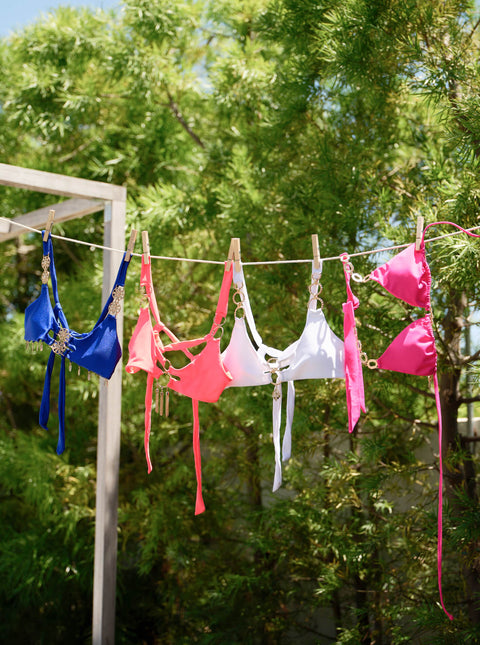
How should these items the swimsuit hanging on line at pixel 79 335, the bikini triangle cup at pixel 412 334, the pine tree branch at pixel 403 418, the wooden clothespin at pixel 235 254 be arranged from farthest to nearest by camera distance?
the pine tree branch at pixel 403 418, the swimsuit hanging on line at pixel 79 335, the wooden clothespin at pixel 235 254, the bikini triangle cup at pixel 412 334

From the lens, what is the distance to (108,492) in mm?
2619

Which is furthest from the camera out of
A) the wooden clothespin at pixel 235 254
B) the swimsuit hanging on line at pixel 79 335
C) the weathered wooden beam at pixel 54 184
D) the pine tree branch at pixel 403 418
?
the pine tree branch at pixel 403 418

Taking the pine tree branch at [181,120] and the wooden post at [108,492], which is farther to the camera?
the pine tree branch at [181,120]

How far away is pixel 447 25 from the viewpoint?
249 centimetres

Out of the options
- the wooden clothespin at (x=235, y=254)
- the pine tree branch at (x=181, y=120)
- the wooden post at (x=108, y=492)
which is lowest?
the wooden post at (x=108, y=492)

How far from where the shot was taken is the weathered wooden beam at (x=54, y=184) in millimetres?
2428

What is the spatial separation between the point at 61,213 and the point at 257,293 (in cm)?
94

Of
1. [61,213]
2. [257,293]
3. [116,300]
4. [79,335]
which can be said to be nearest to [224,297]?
[116,300]

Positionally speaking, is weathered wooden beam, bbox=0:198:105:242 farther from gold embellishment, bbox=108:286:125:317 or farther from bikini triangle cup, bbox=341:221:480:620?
bikini triangle cup, bbox=341:221:480:620

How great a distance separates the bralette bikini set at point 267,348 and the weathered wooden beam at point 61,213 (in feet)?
1.92

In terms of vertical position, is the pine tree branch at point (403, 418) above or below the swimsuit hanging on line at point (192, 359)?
below

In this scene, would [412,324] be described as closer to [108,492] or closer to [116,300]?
[116,300]

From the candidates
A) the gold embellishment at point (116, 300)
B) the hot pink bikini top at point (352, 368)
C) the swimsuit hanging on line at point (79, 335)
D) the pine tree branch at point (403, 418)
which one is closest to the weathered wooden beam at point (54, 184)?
the swimsuit hanging on line at point (79, 335)

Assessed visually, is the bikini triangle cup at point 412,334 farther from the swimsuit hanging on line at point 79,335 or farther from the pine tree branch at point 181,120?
the pine tree branch at point 181,120
